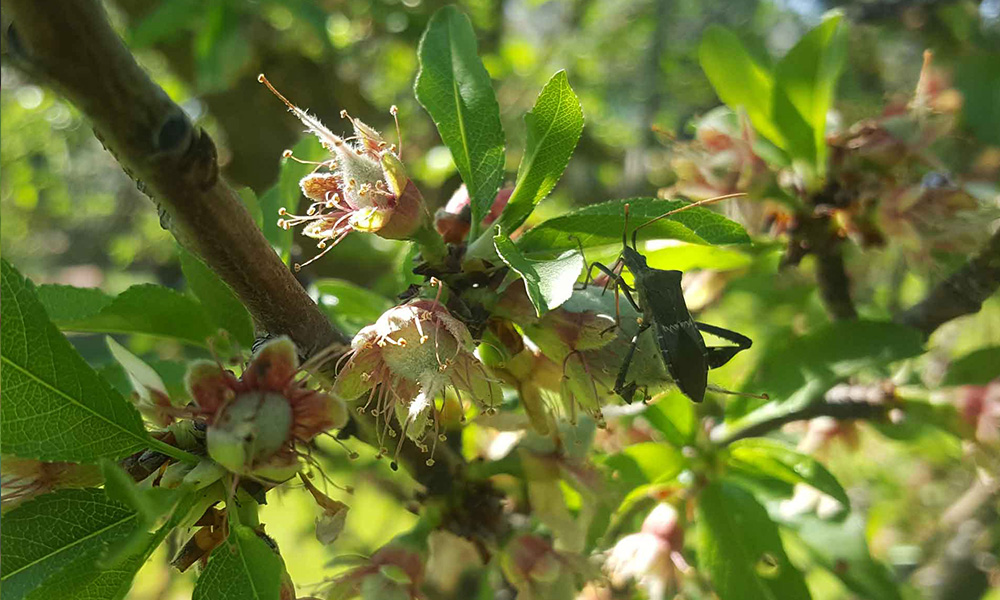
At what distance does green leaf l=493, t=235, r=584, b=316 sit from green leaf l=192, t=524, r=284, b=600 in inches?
16.6

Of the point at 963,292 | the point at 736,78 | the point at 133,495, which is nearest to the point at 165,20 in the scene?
the point at 736,78

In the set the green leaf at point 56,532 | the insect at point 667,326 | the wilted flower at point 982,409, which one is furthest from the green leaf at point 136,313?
the wilted flower at point 982,409

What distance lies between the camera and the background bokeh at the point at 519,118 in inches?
94.7

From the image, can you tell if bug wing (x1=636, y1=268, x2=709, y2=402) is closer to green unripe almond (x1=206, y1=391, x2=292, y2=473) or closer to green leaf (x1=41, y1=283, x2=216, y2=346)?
green unripe almond (x1=206, y1=391, x2=292, y2=473)

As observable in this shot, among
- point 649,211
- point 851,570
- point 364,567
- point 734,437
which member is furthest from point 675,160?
point 364,567

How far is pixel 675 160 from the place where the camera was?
5.87ft

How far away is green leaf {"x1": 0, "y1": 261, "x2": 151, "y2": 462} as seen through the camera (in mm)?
863

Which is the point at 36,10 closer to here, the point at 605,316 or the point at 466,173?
the point at 466,173

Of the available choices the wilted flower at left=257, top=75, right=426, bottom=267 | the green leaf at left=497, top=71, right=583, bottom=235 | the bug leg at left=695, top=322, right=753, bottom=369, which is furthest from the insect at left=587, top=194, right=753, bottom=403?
the wilted flower at left=257, top=75, right=426, bottom=267

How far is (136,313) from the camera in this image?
1.33 meters

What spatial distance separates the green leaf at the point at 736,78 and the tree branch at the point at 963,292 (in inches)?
16.9

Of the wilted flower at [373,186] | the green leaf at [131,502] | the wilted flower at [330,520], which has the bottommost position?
the wilted flower at [330,520]

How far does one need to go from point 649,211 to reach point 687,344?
181 mm

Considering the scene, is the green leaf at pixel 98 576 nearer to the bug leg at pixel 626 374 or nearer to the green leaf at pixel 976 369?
the bug leg at pixel 626 374
